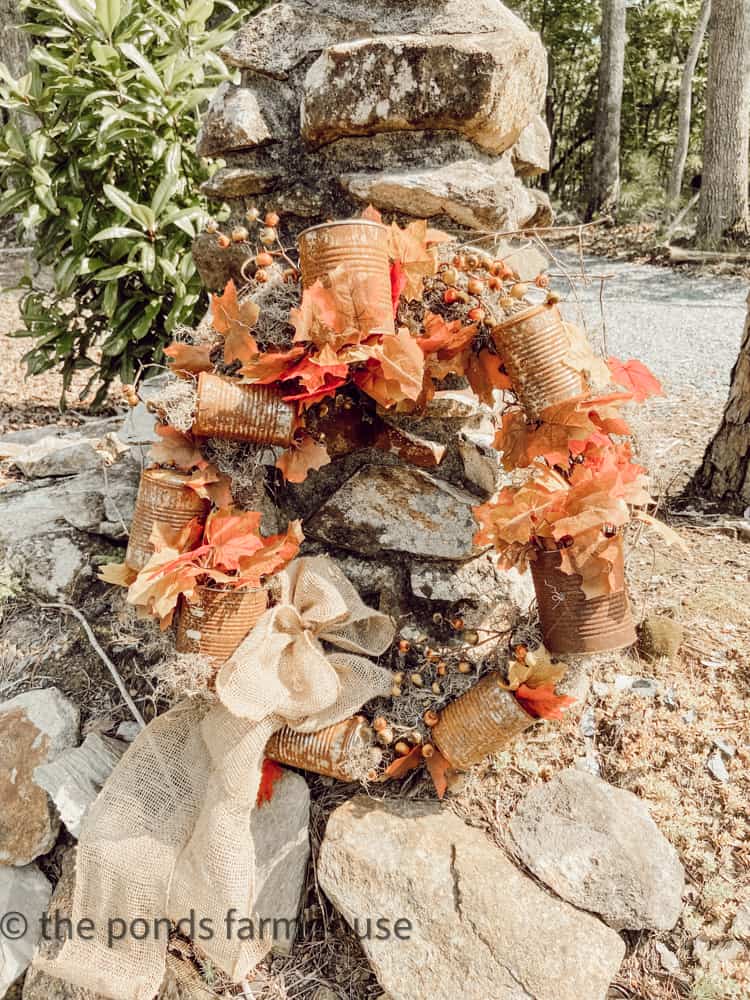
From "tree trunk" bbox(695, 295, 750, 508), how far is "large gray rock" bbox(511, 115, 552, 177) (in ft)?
3.51

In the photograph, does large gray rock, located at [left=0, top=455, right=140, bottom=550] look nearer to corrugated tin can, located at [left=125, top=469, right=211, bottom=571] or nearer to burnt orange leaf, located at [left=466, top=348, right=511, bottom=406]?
corrugated tin can, located at [left=125, top=469, right=211, bottom=571]

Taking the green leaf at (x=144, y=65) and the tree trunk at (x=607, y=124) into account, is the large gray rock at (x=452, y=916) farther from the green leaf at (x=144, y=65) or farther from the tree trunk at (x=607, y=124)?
the tree trunk at (x=607, y=124)

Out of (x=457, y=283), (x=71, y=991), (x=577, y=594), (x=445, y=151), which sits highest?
(x=445, y=151)

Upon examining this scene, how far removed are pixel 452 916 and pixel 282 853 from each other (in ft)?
1.53

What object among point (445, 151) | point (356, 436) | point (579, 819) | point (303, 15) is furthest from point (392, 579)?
point (303, 15)

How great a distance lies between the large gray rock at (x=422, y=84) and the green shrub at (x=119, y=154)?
1287 mm

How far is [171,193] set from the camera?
120 inches

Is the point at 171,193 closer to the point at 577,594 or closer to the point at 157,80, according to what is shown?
the point at 157,80

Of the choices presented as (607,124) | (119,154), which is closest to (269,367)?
(119,154)

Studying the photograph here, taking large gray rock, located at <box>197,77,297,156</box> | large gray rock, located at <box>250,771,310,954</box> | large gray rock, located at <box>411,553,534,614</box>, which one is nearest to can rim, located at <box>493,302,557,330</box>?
large gray rock, located at <box>411,553,534,614</box>

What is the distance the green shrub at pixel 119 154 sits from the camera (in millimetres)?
3006

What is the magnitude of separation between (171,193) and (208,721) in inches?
88.0

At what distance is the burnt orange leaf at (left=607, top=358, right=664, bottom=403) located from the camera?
1737mm

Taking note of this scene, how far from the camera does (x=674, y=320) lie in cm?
580
